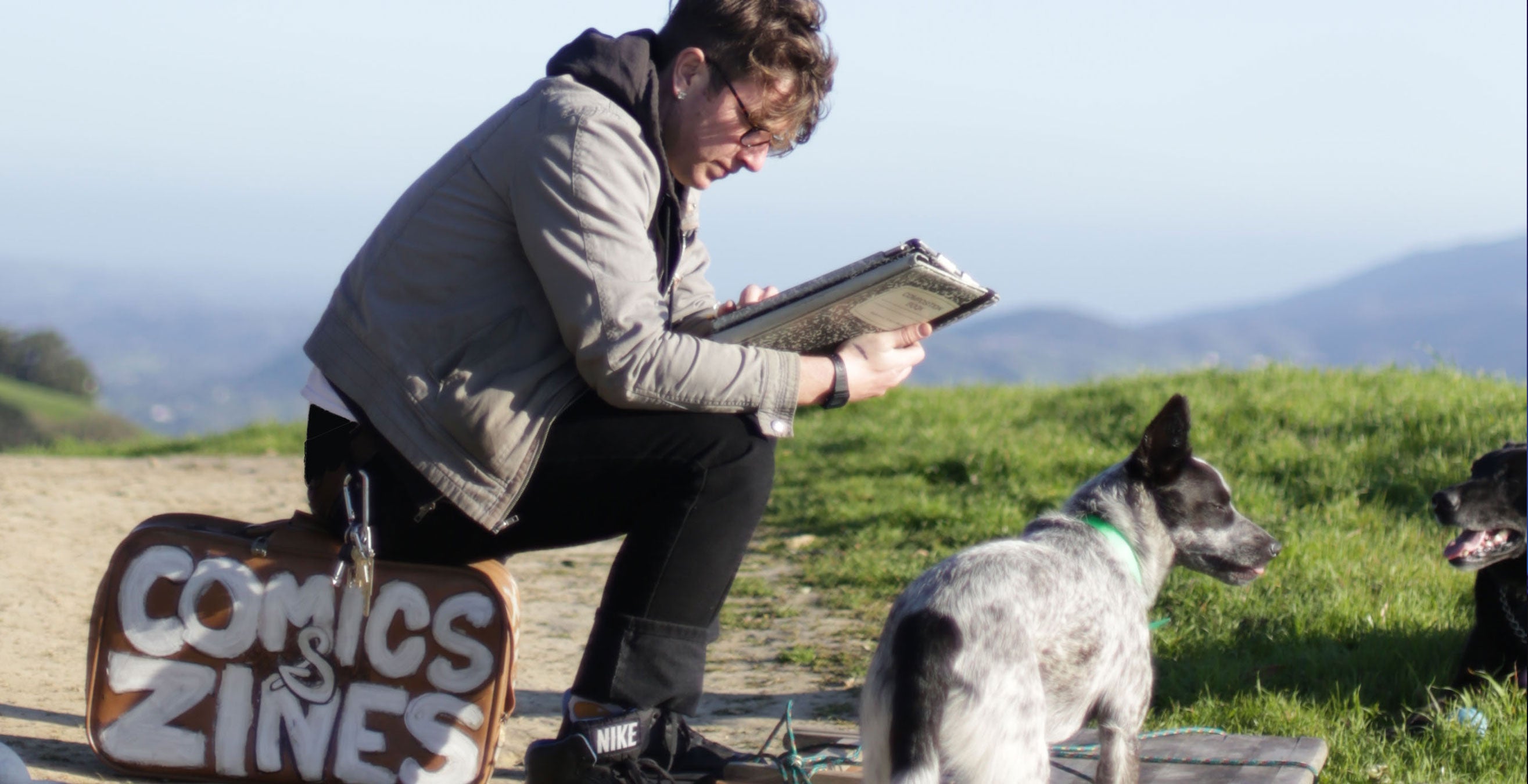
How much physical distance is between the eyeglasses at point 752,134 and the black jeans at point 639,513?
2.24ft

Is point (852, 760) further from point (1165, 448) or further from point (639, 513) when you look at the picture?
point (1165, 448)

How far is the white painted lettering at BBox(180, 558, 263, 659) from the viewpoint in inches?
124

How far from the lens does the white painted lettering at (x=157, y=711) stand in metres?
3.13

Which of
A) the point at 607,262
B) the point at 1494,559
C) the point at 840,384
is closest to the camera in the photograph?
the point at 607,262

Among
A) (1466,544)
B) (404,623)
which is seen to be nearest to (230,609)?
(404,623)

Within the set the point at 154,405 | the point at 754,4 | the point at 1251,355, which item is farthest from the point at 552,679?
the point at 154,405

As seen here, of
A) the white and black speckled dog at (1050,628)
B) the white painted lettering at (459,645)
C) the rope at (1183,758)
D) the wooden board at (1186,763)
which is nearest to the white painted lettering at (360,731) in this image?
the white painted lettering at (459,645)

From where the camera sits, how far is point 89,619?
4.81 meters

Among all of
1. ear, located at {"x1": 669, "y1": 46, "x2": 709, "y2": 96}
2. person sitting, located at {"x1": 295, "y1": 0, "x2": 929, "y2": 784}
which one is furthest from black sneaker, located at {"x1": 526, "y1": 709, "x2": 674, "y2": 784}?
ear, located at {"x1": 669, "y1": 46, "x2": 709, "y2": 96}

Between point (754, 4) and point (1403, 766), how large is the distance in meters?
2.70

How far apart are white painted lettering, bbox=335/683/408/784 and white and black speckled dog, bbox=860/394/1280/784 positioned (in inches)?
44.7

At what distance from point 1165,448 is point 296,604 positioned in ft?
7.16

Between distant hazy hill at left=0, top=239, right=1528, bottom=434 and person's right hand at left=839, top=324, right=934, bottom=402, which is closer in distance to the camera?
person's right hand at left=839, top=324, right=934, bottom=402

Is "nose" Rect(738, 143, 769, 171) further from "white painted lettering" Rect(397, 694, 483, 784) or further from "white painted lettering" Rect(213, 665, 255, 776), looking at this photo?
"white painted lettering" Rect(213, 665, 255, 776)
